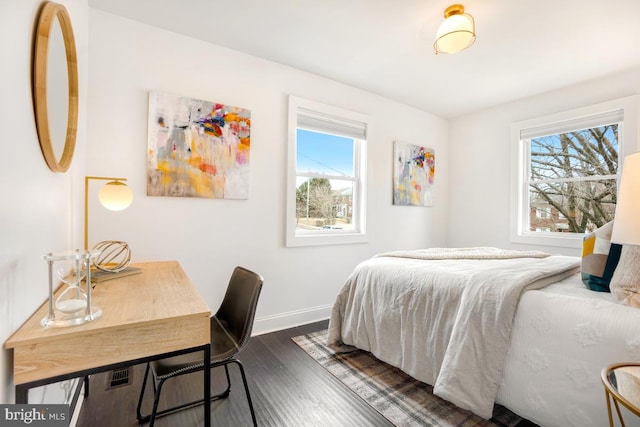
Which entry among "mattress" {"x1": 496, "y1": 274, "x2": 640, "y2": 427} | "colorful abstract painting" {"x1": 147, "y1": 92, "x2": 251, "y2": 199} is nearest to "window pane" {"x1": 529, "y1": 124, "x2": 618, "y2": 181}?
"mattress" {"x1": 496, "y1": 274, "x2": 640, "y2": 427}

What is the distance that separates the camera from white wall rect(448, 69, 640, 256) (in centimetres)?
316

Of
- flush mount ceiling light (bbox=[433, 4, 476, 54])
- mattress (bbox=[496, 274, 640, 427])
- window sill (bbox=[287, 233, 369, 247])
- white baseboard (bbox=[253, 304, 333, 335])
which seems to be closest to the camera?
mattress (bbox=[496, 274, 640, 427])

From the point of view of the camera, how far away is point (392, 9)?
1987mm

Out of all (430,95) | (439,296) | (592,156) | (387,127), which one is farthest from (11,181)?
(592,156)

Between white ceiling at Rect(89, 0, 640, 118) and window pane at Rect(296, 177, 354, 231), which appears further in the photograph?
window pane at Rect(296, 177, 354, 231)

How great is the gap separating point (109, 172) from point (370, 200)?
243 centimetres

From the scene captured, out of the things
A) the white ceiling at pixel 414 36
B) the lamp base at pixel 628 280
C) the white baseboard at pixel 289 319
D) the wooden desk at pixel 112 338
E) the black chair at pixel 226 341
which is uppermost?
the white ceiling at pixel 414 36

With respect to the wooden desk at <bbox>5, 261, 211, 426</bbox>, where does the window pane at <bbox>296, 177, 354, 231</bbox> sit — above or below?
above

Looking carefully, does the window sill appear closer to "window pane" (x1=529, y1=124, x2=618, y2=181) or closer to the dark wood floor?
the dark wood floor

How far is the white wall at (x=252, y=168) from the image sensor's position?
2.06 meters

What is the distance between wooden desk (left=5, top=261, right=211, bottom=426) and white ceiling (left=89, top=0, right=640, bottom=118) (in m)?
1.90

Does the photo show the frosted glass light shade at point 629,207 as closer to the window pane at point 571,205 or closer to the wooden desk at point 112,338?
the wooden desk at point 112,338

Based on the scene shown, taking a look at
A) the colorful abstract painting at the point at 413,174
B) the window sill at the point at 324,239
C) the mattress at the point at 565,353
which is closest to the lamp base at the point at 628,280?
the mattress at the point at 565,353

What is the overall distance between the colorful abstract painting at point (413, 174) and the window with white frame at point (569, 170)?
3.14 feet
